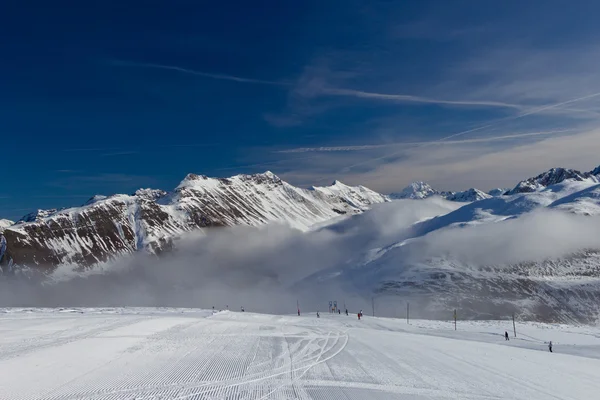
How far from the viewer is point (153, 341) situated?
3078 cm

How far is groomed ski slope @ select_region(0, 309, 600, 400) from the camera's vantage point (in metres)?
18.6

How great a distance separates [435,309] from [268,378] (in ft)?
590

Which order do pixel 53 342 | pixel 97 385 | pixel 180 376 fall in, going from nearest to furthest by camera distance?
pixel 97 385 → pixel 180 376 → pixel 53 342

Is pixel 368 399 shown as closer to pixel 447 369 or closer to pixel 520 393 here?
pixel 520 393

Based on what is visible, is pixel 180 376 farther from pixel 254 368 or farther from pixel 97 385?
pixel 254 368

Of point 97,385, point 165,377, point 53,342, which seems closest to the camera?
point 97,385

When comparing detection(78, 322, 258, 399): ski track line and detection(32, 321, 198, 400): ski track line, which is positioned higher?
detection(32, 321, 198, 400): ski track line

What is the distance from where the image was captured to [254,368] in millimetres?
23250

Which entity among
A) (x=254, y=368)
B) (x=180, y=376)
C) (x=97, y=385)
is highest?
(x=97, y=385)

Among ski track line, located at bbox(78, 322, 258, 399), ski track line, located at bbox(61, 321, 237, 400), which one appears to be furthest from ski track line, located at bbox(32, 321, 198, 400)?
ski track line, located at bbox(78, 322, 258, 399)

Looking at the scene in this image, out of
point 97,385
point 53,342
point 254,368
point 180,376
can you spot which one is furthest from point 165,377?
point 53,342

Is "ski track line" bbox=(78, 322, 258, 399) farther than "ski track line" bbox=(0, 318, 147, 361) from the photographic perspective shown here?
No

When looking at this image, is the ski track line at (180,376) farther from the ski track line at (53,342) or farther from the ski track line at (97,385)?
the ski track line at (53,342)

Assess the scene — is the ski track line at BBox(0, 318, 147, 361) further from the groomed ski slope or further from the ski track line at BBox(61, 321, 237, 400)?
the ski track line at BBox(61, 321, 237, 400)
